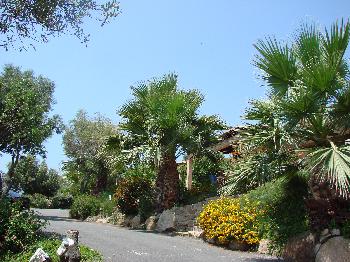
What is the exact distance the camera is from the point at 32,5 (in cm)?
1034

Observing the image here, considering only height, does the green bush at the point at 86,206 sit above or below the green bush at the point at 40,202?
below

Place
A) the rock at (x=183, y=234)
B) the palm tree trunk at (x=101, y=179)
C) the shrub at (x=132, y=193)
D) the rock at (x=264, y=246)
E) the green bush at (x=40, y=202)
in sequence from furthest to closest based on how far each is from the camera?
the green bush at (x=40, y=202), the palm tree trunk at (x=101, y=179), the shrub at (x=132, y=193), the rock at (x=183, y=234), the rock at (x=264, y=246)

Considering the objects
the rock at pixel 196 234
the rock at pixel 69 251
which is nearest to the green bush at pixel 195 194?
the rock at pixel 196 234

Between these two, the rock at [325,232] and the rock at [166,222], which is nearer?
the rock at [325,232]

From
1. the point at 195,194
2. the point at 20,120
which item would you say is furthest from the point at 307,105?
the point at 20,120

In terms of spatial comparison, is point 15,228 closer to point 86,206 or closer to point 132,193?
point 132,193

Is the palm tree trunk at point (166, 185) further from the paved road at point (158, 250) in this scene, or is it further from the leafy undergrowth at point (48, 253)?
the leafy undergrowth at point (48, 253)

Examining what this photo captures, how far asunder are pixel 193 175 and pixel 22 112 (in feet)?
29.8

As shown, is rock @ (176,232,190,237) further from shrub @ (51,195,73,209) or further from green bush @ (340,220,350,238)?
shrub @ (51,195,73,209)

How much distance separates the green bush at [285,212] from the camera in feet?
32.4

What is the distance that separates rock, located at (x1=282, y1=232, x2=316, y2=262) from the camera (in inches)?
342

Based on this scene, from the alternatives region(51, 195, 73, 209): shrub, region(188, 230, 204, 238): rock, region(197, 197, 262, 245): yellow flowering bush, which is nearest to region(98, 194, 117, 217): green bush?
region(188, 230, 204, 238): rock

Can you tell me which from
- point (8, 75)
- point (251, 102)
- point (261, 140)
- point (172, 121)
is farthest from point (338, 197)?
point (8, 75)

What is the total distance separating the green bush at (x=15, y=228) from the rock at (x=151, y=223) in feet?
20.0
